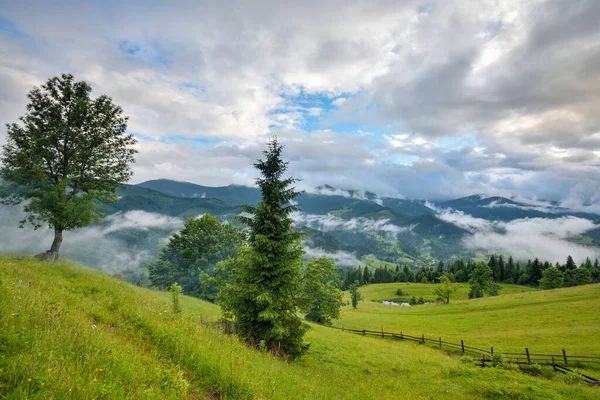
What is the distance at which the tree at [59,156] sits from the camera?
60.3 ft

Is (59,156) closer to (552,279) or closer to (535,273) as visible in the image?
(552,279)

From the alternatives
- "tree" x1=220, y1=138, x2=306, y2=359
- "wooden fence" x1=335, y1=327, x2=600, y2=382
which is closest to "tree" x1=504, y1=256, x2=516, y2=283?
"wooden fence" x1=335, y1=327, x2=600, y2=382

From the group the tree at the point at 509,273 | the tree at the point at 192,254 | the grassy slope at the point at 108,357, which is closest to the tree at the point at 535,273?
the tree at the point at 509,273

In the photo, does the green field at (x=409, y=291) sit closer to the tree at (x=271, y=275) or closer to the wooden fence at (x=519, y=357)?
the wooden fence at (x=519, y=357)

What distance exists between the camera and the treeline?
103 metres

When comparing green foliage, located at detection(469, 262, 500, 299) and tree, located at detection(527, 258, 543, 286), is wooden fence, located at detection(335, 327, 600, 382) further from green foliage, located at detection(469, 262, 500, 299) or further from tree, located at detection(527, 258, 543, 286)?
tree, located at detection(527, 258, 543, 286)

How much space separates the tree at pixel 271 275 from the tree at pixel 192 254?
3208cm

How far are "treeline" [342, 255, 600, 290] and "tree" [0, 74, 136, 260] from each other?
133 metres

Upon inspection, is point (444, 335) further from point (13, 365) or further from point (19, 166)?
point (19, 166)

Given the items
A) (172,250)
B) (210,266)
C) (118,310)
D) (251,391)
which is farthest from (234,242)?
(251,391)

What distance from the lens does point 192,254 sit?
166 ft

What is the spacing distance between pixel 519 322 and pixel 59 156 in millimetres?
67272

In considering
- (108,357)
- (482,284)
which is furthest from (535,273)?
(108,357)

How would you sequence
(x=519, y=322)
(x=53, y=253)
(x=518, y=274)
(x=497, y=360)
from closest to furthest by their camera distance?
(x=53, y=253), (x=497, y=360), (x=519, y=322), (x=518, y=274)
